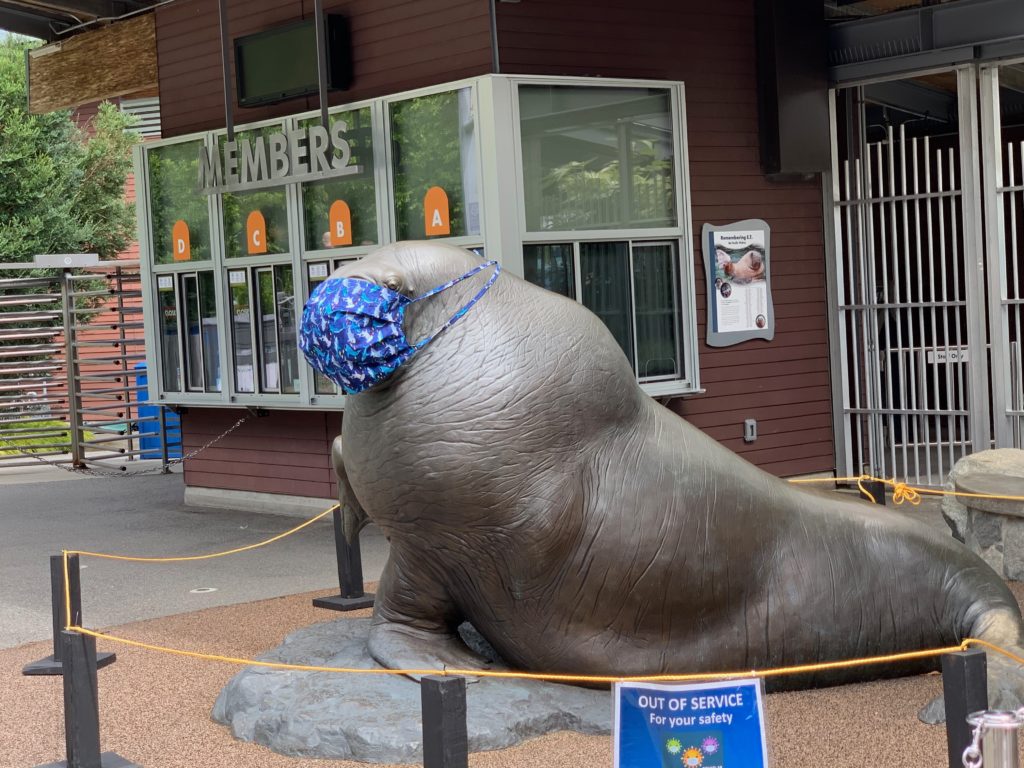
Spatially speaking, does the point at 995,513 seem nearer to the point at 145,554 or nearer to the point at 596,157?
the point at 596,157

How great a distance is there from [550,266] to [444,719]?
644 cm

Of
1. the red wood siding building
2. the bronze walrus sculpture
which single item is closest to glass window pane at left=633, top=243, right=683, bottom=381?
the red wood siding building

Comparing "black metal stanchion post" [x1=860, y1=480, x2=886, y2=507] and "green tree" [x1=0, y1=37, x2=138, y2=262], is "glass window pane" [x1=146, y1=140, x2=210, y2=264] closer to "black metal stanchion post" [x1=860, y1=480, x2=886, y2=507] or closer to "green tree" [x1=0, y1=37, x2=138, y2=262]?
"black metal stanchion post" [x1=860, y1=480, x2=886, y2=507]

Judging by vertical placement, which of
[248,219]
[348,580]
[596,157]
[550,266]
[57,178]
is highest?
[57,178]

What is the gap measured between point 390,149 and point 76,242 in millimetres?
15482

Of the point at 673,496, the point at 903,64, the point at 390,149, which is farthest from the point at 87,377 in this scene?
the point at 673,496

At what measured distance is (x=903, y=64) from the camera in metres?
10.8

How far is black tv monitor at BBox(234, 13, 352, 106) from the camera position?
34.8 feet

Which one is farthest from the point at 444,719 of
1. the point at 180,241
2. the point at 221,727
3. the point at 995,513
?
the point at 180,241

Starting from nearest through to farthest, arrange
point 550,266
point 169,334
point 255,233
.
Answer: point 550,266 < point 255,233 < point 169,334

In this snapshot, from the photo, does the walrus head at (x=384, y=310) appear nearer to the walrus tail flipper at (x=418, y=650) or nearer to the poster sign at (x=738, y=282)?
the walrus tail flipper at (x=418, y=650)

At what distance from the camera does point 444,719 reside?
11.5 feet

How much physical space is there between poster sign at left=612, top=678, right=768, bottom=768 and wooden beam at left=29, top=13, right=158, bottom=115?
10.6 metres

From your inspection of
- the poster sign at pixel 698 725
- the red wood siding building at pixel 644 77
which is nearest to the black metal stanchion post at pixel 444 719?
the poster sign at pixel 698 725
